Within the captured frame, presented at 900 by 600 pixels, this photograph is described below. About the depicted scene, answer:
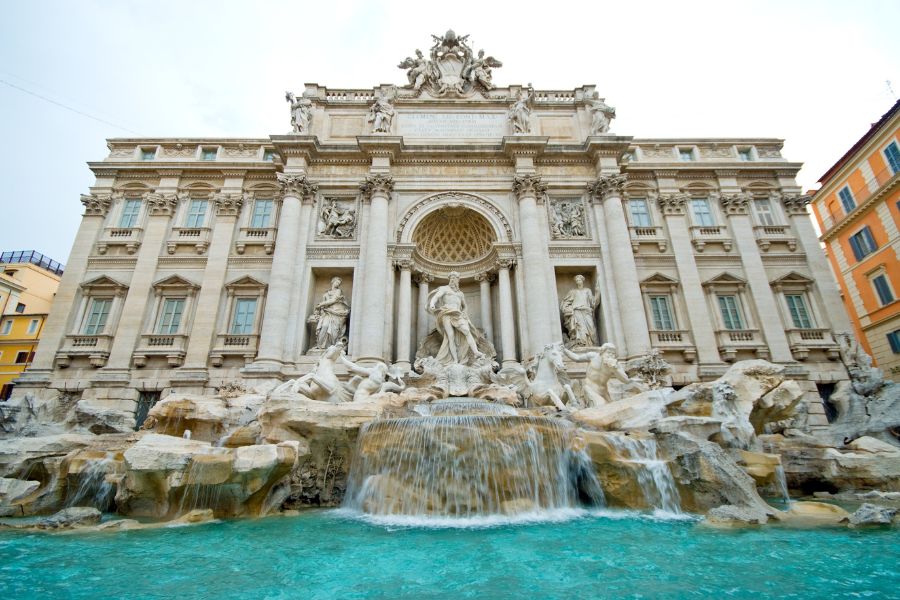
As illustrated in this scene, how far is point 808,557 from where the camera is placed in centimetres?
422

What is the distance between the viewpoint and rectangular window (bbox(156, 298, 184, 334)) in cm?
1653

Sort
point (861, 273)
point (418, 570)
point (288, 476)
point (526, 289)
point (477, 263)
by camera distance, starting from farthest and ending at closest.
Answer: point (861, 273)
point (477, 263)
point (526, 289)
point (288, 476)
point (418, 570)

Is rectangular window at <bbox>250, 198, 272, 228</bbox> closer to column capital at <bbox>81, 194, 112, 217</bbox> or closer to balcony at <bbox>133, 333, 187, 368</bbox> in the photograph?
balcony at <bbox>133, 333, 187, 368</bbox>

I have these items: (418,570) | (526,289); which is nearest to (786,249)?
(526,289)

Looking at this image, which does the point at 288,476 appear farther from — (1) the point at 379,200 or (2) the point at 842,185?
(2) the point at 842,185

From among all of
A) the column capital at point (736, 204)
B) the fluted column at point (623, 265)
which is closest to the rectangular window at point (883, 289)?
the column capital at point (736, 204)

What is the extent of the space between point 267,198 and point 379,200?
18.4ft

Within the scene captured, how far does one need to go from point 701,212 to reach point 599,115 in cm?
649

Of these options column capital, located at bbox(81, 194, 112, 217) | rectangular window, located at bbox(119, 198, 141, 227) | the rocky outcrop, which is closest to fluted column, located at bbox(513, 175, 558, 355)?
the rocky outcrop

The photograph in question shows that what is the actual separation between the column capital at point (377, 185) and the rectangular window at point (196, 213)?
7.45 metres

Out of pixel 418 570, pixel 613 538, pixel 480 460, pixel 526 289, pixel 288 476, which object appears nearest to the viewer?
pixel 418 570

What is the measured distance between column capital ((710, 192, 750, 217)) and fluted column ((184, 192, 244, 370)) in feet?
72.2

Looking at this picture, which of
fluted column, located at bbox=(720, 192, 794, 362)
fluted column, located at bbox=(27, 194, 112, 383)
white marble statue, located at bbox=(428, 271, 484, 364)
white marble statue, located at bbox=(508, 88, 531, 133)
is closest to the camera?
white marble statue, located at bbox=(428, 271, 484, 364)

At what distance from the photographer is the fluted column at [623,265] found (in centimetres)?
1533
